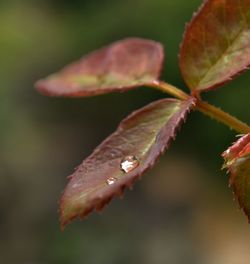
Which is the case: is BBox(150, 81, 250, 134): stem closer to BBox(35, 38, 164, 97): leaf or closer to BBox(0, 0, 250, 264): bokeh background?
BBox(35, 38, 164, 97): leaf

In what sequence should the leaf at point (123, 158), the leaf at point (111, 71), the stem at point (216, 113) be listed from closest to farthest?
the leaf at point (123, 158)
the stem at point (216, 113)
the leaf at point (111, 71)

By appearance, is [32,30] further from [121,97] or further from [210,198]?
[210,198]

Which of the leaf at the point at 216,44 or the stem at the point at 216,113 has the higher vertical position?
the leaf at the point at 216,44

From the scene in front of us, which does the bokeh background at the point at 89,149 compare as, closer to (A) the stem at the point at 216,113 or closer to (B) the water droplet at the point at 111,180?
(A) the stem at the point at 216,113

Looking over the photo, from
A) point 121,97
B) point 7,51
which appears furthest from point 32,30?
point 121,97

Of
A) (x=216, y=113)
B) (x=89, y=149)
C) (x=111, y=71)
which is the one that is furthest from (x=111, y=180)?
(x=89, y=149)

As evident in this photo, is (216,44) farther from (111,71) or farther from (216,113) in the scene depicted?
(111,71)

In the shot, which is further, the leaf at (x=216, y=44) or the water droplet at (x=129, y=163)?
the leaf at (x=216, y=44)


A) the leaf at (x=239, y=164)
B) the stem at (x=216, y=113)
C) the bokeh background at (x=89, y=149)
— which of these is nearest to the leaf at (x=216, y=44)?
the stem at (x=216, y=113)
